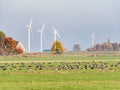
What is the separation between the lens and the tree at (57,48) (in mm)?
162750

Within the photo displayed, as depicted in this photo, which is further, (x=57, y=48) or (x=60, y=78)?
(x=57, y=48)

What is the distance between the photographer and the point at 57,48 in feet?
539

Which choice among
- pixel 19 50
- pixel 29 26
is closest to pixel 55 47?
pixel 19 50

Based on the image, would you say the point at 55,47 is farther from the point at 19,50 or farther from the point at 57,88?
the point at 57,88

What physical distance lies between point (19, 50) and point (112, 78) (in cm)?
12267

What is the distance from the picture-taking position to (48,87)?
28.1 metres

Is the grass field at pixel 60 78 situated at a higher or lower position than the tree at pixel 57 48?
lower

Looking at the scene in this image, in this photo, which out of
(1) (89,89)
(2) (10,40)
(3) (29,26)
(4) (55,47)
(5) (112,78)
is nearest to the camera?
(1) (89,89)

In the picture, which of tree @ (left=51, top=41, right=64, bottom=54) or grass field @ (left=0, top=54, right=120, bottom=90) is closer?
grass field @ (left=0, top=54, right=120, bottom=90)

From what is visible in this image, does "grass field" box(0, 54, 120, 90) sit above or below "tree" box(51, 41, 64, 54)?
below

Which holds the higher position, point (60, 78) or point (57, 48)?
point (57, 48)

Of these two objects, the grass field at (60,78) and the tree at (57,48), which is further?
the tree at (57,48)

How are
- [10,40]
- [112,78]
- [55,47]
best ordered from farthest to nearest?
1. [55,47]
2. [10,40]
3. [112,78]

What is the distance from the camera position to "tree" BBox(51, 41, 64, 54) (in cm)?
16275
